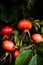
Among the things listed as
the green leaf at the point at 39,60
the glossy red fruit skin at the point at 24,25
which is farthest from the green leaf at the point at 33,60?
the glossy red fruit skin at the point at 24,25

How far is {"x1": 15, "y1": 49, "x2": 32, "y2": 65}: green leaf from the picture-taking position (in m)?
1.02

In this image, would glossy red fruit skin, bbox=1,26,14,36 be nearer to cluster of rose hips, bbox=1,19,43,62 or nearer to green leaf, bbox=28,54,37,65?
cluster of rose hips, bbox=1,19,43,62

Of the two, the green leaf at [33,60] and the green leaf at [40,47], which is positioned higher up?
the green leaf at [40,47]

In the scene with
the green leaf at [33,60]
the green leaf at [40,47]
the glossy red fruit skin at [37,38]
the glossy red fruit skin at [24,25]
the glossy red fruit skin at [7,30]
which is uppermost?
the glossy red fruit skin at [24,25]

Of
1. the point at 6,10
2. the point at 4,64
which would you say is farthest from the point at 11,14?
the point at 4,64

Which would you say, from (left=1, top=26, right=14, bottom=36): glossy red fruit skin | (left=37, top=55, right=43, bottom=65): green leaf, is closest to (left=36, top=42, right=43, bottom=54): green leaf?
(left=37, top=55, right=43, bottom=65): green leaf

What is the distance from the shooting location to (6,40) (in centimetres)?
104

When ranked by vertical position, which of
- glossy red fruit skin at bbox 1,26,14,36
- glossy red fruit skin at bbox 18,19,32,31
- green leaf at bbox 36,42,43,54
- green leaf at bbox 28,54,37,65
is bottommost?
green leaf at bbox 28,54,37,65

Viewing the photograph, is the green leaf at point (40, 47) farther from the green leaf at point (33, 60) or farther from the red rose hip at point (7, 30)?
the red rose hip at point (7, 30)

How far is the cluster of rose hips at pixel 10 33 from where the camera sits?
3.39ft

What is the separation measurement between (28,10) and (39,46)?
0.20m

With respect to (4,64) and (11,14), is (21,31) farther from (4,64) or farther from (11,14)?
(4,64)

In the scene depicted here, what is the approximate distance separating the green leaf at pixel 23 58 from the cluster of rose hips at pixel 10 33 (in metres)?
0.03

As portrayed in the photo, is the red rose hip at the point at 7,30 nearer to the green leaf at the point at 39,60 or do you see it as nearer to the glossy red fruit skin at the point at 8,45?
the glossy red fruit skin at the point at 8,45
